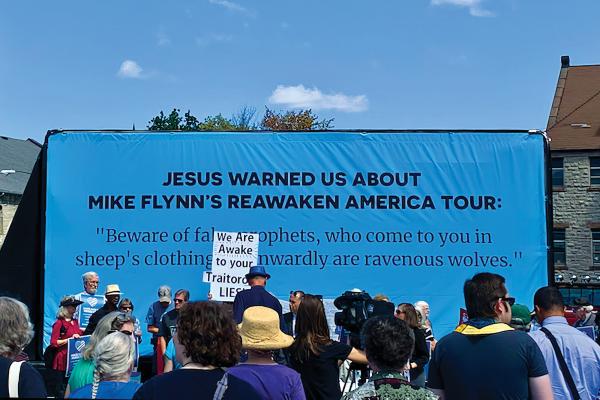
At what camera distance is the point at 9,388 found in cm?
368

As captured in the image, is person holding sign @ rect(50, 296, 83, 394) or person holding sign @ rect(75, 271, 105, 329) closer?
person holding sign @ rect(50, 296, 83, 394)

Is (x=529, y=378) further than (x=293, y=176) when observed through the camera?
No

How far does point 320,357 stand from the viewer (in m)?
5.39

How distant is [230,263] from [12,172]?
129 feet

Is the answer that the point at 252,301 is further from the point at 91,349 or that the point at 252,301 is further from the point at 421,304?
the point at 91,349

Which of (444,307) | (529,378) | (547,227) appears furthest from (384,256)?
(529,378)

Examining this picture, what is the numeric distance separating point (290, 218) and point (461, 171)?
2211 mm

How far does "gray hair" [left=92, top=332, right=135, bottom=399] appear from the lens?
12.2 ft

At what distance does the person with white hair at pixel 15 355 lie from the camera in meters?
3.69

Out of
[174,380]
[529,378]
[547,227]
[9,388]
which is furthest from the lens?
[547,227]

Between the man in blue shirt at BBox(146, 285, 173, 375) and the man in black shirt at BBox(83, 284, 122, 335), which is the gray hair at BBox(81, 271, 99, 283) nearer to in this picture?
the man in black shirt at BBox(83, 284, 122, 335)

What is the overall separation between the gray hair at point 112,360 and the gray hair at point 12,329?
46 centimetres

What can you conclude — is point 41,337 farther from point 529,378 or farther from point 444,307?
point 529,378

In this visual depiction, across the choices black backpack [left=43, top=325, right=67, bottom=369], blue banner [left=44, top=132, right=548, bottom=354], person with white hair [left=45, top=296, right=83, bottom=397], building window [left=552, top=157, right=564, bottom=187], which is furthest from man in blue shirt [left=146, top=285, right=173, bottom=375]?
building window [left=552, top=157, right=564, bottom=187]
